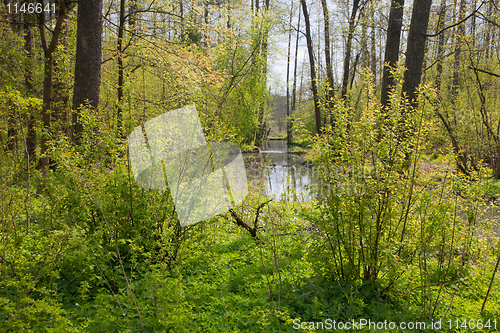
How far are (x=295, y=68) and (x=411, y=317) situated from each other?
2954 cm

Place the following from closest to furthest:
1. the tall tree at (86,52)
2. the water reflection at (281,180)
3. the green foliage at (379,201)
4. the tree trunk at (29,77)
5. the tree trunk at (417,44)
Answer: the green foliage at (379,201)
the water reflection at (281,180)
the tall tree at (86,52)
the tree trunk at (417,44)
the tree trunk at (29,77)

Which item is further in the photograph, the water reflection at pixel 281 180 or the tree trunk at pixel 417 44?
the tree trunk at pixel 417 44

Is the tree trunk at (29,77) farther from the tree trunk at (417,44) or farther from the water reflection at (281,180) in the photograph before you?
the tree trunk at (417,44)

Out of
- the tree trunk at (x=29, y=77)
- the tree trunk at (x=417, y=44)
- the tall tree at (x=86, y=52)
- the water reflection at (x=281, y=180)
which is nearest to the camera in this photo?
the water reflection at (x=281, y=180)

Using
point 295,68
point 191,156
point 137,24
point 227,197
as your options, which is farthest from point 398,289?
point 295,68

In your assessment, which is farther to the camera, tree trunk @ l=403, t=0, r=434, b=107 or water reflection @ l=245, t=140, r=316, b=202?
tree trunk @ l=403, t=0, r=434, b=107

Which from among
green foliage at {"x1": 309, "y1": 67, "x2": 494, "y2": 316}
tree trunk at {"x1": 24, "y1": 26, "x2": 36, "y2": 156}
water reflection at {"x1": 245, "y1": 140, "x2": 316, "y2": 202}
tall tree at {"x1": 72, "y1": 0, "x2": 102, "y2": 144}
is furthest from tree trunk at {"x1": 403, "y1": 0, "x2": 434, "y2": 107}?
tree trunk at {"x1": 24, "y1": 26, "x2": 36, "y2": 156}

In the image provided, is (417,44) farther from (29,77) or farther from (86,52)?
(29,77)

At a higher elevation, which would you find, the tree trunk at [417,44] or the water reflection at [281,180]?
the tree trunk at [417,44]

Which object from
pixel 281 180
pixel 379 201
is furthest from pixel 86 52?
pixel 281 180

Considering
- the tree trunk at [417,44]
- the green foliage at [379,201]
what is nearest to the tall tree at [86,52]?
the green foliage at [379,201]

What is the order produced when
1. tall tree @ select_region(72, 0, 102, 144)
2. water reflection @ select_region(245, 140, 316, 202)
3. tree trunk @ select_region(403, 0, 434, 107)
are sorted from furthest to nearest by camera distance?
tree trunk @ select_region(403, 0, 434, 107)
tall tree @ select_region(72, 0, 102, 144)
water reflection @ select_region(245, 140, 316, 202)

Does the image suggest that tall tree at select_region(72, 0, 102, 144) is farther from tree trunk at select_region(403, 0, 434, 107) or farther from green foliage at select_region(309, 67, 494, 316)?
tree trunk at select_region(403, 0, 434, 107)

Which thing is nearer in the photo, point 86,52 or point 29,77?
point 86,52
